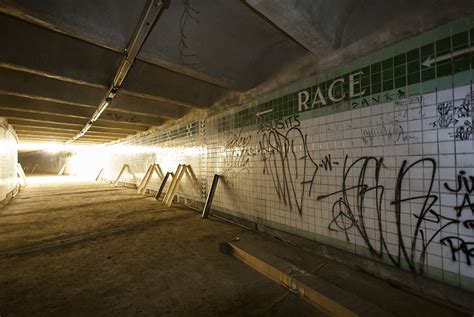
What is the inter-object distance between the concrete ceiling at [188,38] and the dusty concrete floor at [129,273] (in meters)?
2.65

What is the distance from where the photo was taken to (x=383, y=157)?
2295 millimetres

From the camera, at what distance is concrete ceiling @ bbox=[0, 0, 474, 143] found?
2.12m

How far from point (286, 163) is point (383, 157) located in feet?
4.29

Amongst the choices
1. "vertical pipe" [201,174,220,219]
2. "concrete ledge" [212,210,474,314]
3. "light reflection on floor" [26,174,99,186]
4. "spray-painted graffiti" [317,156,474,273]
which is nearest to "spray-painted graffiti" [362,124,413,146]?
"spray-painted graffiti" [317,156,474,273]

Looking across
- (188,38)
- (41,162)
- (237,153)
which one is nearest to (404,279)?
(237,153)

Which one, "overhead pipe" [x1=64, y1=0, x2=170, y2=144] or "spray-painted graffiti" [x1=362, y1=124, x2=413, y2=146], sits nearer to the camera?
"overhead pipe" [x1=64, y1=0, x2=170, y2=144]

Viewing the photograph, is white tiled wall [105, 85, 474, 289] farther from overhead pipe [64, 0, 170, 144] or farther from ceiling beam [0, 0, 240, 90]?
overhead pipe [64, 0, 170, 144]

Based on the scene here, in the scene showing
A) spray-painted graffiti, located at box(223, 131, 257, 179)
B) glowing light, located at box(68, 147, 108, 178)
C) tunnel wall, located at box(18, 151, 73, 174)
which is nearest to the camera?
spray-painted graffiti, located at box(223, 131, 257, 179)

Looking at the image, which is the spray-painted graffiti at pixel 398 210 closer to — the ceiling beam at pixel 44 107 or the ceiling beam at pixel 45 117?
the ceiling beam at pixel 44 107

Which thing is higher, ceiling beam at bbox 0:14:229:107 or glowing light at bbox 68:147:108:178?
ceiling beam at bbox 0:14:229:107

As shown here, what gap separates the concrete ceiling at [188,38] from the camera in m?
2.12

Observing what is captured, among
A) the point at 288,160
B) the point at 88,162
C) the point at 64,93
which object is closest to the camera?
the point at 288,160

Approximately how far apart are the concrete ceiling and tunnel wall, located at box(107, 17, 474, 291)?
35 cm

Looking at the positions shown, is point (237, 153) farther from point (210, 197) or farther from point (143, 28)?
point (143, 28)
